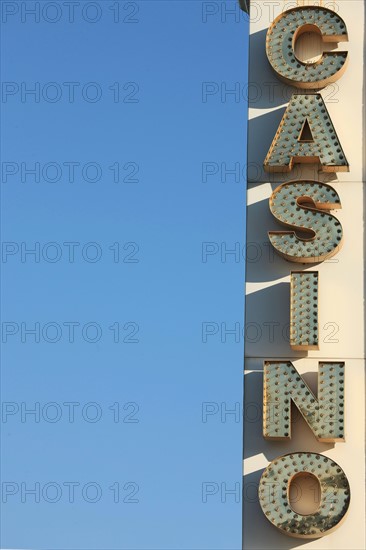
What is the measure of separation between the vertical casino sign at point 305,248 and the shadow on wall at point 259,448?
7.5 inches

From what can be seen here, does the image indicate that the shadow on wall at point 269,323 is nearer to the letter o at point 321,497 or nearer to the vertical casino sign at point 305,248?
the vertical casino sign at point 305,248

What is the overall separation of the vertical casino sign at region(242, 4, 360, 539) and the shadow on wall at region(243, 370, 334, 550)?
0.19 m

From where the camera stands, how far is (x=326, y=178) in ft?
60.4

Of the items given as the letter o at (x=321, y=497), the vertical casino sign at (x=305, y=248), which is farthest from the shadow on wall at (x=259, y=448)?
the letter o at (x=321, y=497)

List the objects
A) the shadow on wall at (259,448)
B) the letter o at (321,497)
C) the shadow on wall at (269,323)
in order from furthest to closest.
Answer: the shadow on wall at (269,323) → the shadow on wall at (259,448) → the letter o at (321,497)

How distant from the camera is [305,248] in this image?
58.5 feet

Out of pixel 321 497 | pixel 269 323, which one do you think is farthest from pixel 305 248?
pixel 321 497

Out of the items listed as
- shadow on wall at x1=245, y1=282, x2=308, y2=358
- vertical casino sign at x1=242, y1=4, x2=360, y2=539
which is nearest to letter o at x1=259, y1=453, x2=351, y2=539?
vertical casino sign at x1=242, y1=4, x2=360, y2=539

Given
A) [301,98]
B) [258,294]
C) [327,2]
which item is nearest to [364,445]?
[258,294]

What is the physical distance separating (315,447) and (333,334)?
1.73m

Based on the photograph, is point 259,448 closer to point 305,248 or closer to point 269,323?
point 269,323

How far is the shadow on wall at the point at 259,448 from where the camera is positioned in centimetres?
1697

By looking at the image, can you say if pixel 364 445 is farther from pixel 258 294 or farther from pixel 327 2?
pixel 327 2

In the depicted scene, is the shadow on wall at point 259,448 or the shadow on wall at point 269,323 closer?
the shadow on wall at point 259,448
